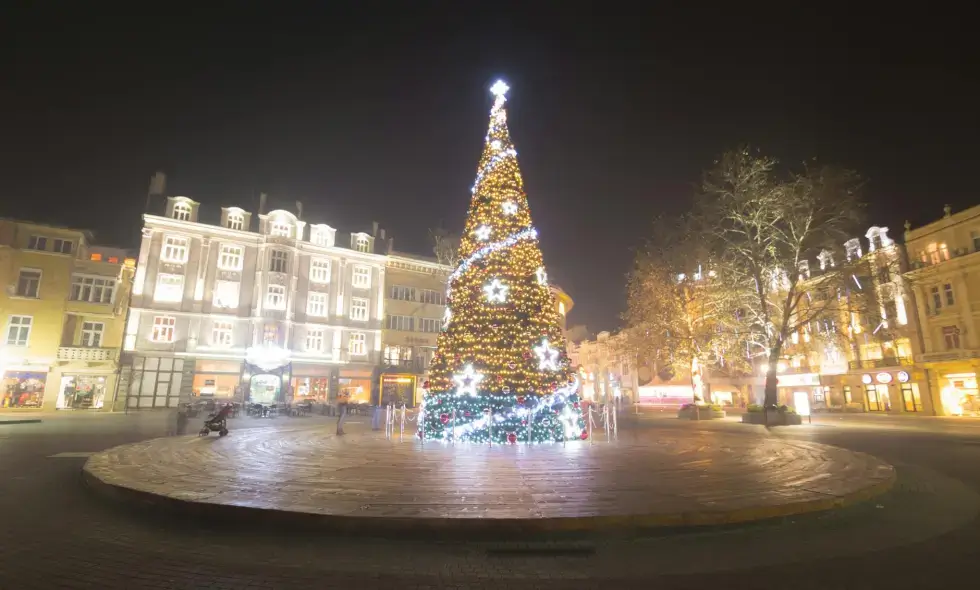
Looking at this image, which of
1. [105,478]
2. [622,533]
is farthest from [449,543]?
[105,478]

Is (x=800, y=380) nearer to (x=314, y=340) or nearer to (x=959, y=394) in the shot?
(x=959, y=394)

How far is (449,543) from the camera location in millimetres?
5352

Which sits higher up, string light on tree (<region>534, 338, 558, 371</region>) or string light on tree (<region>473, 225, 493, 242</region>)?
string light on tree (<region>473, 225, 493, 242</region>)

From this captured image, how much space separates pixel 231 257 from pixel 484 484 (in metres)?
37.4

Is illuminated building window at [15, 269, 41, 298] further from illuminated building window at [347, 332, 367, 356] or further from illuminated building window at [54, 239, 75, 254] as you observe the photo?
illuminated building window at [347, 332, 367, 356]

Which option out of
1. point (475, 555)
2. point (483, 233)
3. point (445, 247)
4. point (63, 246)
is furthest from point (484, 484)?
point (63, 246)

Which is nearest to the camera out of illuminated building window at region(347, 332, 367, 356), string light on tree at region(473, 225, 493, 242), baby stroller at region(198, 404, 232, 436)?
string light on tree at region(473, 225, 493, 242)

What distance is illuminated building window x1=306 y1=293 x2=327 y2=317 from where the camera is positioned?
4069 cm

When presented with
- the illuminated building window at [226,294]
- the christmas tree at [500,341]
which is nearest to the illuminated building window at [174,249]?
the illuminated building window at [226,294]

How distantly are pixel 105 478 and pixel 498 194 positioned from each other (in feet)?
38.8

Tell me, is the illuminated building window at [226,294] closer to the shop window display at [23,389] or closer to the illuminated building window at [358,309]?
the illuminated building window at [358,309]

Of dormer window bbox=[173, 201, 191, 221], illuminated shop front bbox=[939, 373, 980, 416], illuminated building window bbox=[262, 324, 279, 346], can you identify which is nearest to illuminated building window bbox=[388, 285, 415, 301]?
illuminated building window bbox=[262, 324, 279, 346]

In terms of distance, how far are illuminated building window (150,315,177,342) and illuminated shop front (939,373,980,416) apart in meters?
55.8

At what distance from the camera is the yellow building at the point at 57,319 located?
32438 mm
